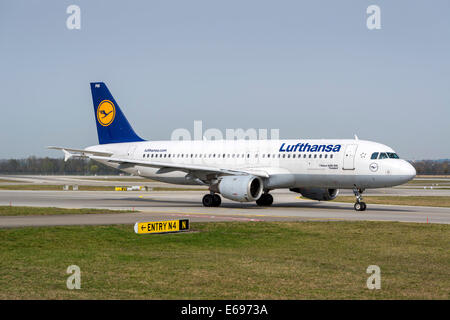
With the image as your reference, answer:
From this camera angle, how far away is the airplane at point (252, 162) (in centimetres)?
3700

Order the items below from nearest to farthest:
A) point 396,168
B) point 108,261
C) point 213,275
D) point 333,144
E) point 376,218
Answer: point 213,275 → point 108,261 → point 376,218 → point 396,168 → point 333,144

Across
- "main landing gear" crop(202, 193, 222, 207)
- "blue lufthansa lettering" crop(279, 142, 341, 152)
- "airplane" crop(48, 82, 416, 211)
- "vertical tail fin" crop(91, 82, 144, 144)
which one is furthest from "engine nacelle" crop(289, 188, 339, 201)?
"vertical tail fin" crop(91, 82, 144, 144)

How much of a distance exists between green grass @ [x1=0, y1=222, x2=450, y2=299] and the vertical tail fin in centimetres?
2443

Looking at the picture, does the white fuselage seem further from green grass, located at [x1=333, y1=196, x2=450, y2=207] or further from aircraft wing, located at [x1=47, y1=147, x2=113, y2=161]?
green grass, located at [x1=333, y1=196, x2=450, y2=207]

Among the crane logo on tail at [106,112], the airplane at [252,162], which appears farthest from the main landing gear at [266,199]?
the crane logo on tail at [106,112]

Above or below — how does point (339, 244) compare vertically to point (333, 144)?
below

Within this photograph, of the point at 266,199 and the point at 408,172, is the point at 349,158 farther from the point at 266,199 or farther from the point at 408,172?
the point at 266,199

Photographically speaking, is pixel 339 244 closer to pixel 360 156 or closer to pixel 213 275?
pixel 213 275

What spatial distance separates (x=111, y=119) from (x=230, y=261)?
113 ft

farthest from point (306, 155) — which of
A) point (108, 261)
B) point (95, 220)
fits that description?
point (108, 261)

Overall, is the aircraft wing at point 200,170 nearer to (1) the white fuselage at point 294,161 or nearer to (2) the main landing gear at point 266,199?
(1) the white fuselage at point 294,161
